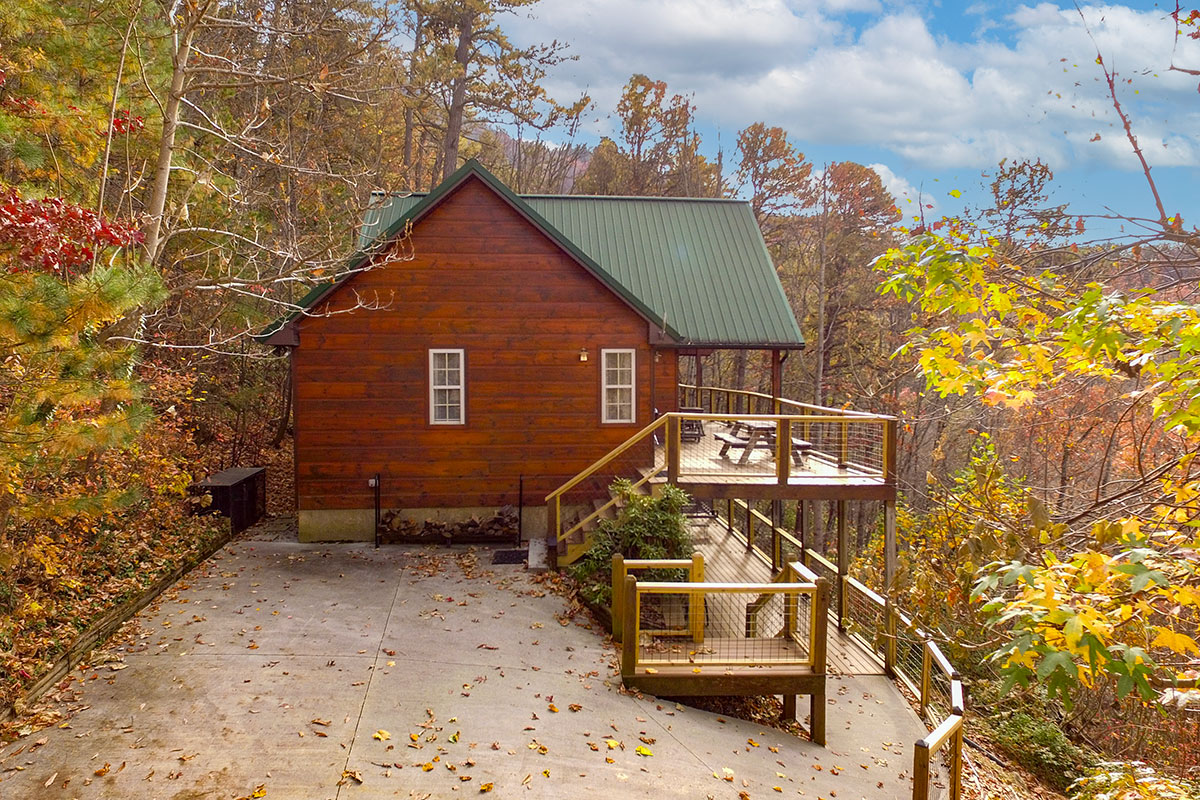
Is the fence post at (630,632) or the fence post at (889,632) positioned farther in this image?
the fence post at (889,632)

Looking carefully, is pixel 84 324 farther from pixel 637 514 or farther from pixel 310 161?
pixel 310 161

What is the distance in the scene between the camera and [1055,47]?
5496 millimetres

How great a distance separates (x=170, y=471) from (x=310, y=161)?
34.7ft

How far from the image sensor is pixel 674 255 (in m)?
16.3

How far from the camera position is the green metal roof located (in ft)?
42.5

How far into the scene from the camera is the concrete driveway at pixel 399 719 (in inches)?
224

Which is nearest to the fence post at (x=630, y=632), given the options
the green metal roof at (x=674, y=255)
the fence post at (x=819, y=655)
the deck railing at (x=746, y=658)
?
the deck railing at (x=746, y=658)

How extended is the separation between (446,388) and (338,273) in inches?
103

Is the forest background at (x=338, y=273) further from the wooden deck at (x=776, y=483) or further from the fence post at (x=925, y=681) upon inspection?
the wooden deck at (x=776, y=483)

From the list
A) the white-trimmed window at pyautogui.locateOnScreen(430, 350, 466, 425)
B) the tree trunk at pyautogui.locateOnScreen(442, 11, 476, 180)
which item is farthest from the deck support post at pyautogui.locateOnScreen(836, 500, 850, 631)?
the tree trunk at pyautogui.locateOnScreen(442, 11, 476, 180)

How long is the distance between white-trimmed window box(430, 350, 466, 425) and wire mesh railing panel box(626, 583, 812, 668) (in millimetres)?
5263

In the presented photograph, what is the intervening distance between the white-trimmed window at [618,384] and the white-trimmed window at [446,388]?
249 cm

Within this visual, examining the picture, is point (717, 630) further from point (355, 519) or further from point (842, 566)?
point (355, 519)

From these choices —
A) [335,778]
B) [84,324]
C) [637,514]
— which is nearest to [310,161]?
[637,514]
